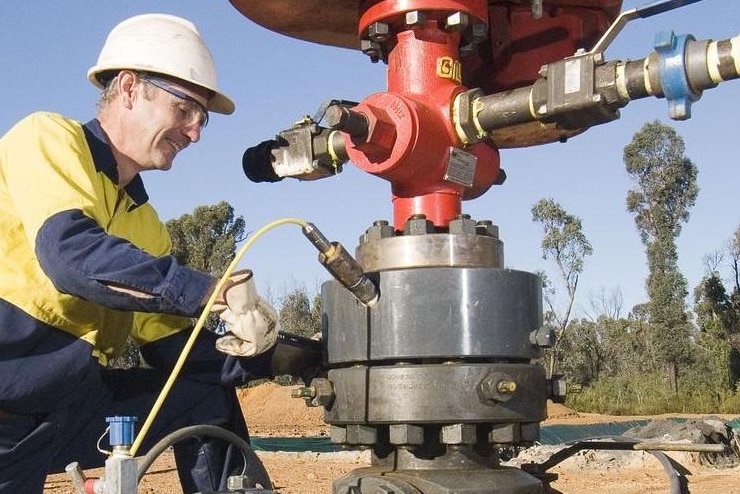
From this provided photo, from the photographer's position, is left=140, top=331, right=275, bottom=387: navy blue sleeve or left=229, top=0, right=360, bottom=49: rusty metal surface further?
left=229, top=0, right=360, bottom=49: rusty metal surface

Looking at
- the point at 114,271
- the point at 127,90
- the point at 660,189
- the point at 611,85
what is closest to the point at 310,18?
the point at 127,90

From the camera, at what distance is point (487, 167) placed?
233 centimetres

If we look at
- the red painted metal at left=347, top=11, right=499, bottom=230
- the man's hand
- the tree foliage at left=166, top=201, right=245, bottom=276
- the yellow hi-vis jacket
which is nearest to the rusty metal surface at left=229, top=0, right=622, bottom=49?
the red painted metal at left=347, top=11, right=499, bottom=230

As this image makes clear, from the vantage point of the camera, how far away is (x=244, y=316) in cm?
184

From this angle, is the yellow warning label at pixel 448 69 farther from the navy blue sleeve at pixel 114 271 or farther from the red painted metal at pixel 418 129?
the navy blue sleeve at pixel 114 271

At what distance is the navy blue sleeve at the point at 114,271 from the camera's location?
1.77m

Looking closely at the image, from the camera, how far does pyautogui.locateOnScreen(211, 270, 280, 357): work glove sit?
1.82 metres

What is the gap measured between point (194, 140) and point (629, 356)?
28562 millimetres

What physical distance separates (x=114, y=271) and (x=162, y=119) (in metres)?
0.57

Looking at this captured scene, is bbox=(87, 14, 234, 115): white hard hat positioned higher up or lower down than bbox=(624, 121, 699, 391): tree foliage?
lower down

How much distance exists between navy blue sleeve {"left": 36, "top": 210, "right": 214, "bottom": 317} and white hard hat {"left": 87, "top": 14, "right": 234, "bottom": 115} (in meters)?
0.55

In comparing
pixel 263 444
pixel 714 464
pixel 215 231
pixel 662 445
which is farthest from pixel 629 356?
pixel 662 445

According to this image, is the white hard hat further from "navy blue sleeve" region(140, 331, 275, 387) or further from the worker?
"navy blue sleeve" region(140, 331, 275, 387)

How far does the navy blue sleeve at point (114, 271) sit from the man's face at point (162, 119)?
45 centimetres
